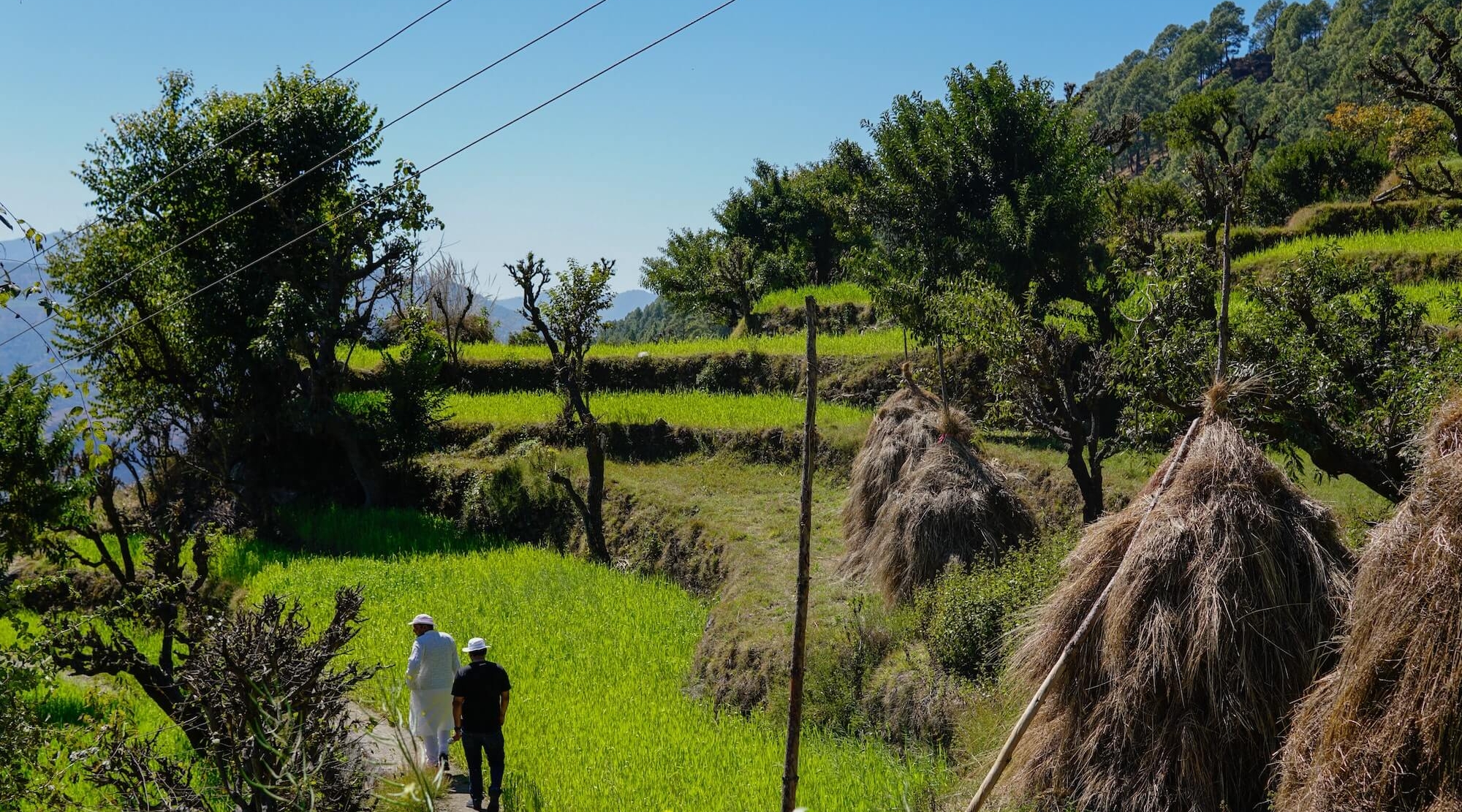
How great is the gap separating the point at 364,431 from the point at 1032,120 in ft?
50.3

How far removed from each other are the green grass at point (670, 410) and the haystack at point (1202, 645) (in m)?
12.0

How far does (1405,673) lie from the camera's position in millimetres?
5039

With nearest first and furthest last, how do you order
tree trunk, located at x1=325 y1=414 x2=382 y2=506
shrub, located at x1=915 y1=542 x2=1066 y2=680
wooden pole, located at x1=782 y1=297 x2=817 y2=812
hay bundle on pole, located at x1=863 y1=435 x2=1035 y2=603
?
1. wooden pole, located at x1=782 y1=297 x2=817 y2=812
2. shrub, located at x1=915 y1=542 x2=1066 y2=680
3. hay bundle on pole, located at x1=863 y1=435 x2=1035 y2=603
4. tree trunk, located at x1=325 y1=414 x2=382 y2=506

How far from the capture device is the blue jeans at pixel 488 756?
8.15 metres

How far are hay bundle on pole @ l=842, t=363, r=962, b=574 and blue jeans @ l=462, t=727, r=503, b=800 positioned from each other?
6.33 metres

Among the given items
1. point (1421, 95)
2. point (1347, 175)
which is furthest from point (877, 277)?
point (1347, 175)

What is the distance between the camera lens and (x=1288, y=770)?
18.8 ft

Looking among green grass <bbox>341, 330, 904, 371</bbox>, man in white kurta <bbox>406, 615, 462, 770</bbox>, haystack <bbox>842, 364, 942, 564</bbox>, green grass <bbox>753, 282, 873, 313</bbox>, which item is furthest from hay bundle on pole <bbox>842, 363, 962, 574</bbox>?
green grass <bbox>753, 282, 873, 313</bbox>

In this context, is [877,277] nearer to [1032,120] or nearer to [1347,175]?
[1032,120]

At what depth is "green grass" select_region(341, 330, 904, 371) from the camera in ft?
77.3

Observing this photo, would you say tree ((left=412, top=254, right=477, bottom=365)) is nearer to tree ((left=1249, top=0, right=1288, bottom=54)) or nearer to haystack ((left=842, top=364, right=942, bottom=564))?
haystack ((left=842, top=364, right=942, bottom=564))

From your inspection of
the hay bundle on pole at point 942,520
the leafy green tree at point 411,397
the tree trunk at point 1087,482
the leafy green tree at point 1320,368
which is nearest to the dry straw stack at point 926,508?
the hay bundle on pole at point 942,520

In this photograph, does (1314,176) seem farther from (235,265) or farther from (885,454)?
(235,265)

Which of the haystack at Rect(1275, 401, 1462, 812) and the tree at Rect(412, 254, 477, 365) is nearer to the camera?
the haystack at Rect(1275, 401, 1462, 812)
